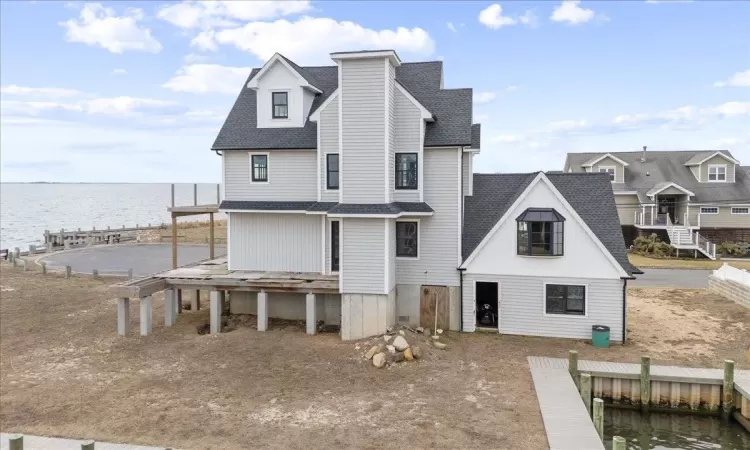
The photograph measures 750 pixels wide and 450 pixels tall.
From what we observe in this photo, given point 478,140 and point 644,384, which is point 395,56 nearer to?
point 478,140

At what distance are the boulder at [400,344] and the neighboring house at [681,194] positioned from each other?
3163 cm

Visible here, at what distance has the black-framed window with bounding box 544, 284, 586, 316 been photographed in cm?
1986

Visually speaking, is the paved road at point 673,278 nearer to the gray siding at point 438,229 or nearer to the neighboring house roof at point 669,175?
the neighboring house roof at point 669,175

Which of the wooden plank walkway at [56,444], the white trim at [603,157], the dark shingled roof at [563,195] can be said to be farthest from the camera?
the white trim at [603,157]

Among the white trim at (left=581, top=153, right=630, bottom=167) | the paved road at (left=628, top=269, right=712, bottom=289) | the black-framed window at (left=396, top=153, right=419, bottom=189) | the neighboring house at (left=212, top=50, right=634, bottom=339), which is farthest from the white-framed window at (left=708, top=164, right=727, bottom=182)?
the black-framed window at (left=396, top=153, right=419, bottom=189)

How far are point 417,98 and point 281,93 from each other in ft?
18.4

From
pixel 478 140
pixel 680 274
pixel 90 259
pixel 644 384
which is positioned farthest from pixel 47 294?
pixel 680 274

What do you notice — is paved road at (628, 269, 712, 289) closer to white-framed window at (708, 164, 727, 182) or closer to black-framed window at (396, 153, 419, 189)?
white-framed window at (708, 164, 727, 182)

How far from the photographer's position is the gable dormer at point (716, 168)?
45344 millimetres

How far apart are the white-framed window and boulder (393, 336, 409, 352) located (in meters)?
39.3

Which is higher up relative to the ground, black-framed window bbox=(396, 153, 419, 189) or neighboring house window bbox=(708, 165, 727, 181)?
neighboring house window bbox=(708, 165, 727, 181)

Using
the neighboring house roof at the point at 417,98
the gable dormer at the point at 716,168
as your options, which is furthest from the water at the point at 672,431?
the gable dormer at the point at 716,168

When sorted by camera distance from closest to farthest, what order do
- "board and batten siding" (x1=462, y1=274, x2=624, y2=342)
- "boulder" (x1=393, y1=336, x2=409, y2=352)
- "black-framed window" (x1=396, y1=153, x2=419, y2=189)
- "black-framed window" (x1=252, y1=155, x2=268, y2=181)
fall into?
1. "boulder" (x1=393, y1=336, x2=409, y2=352)
2. "board and batten siding" (x1=462, y1=274, x2=624, y2=342)
3. "black-framed window" (x1=396, y1=153, x2=419, y2=189)
4. "black-framed window" (x1=252, y1=155, x2=268, y2=181)

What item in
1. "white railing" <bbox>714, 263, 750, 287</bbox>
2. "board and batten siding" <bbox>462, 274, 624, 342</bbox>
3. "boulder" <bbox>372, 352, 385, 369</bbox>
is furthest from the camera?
"white railing" <bbox>714, 263, 750, 287</bbox>
